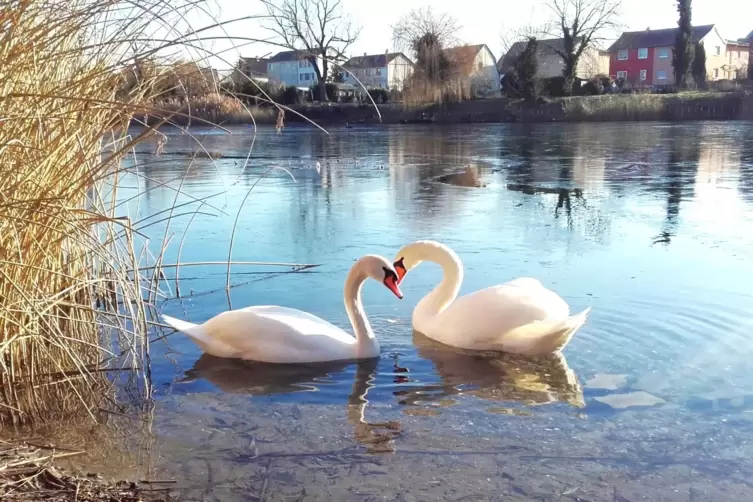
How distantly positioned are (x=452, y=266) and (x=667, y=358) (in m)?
1.57

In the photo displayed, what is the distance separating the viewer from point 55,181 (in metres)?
3.34

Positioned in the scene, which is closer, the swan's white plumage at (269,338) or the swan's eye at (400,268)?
the swan's white plumage at (269,338)

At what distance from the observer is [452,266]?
541cm

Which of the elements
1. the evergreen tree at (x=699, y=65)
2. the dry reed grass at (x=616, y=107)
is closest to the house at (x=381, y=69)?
the dry reed grass at (x=616, y=107)

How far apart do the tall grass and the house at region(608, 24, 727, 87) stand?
220 ft

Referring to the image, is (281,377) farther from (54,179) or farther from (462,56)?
(462,56)

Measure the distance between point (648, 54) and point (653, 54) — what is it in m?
0.45

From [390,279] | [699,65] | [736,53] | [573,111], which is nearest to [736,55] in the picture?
→ [736,53]

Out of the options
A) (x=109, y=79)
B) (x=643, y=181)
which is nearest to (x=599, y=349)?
(x=109, y=79)

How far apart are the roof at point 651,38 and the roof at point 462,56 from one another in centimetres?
3128

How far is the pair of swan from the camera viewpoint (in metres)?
4.52

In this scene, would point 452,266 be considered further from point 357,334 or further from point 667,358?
point 667,358

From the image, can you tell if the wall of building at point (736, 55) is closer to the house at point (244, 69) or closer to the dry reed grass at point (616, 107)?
the dry reed grass at point (616, 107)

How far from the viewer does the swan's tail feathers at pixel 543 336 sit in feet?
14.6
